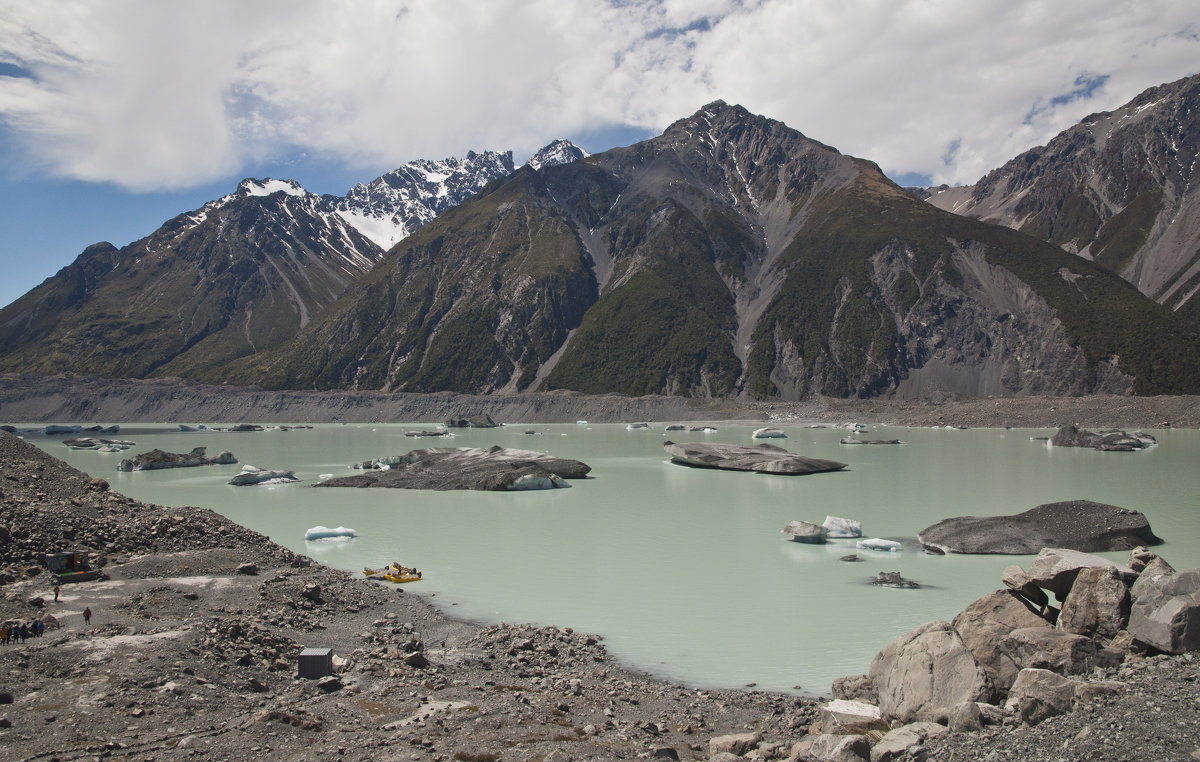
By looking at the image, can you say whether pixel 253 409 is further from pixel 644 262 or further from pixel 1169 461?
pixel 1169 461

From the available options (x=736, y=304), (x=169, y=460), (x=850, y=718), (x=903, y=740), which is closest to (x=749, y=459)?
(x=850, y=718)

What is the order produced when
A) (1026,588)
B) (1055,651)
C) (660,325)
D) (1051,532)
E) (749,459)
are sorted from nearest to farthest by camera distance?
(1055,651) < (1026,588) < (1051,532) < (749,459) < (660,325)

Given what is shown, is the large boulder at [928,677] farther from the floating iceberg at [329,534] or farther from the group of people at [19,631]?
the floating iceberg at [329,534]

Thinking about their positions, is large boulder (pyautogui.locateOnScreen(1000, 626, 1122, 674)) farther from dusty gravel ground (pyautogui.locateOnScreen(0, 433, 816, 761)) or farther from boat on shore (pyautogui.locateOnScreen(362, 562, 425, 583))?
boat on shore (pyautogui.locateOnScreen(362, 562, 425, 583))

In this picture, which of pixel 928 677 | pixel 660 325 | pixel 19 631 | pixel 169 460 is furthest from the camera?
pixel 660 325

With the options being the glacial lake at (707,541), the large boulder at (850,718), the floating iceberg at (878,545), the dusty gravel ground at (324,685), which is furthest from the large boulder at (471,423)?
the large boulder at (850,718)

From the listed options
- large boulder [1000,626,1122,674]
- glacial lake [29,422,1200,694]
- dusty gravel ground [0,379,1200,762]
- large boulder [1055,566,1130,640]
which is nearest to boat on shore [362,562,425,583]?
glacial lake [29,422,1200,694]

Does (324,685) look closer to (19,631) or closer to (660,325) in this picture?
(19,631)
